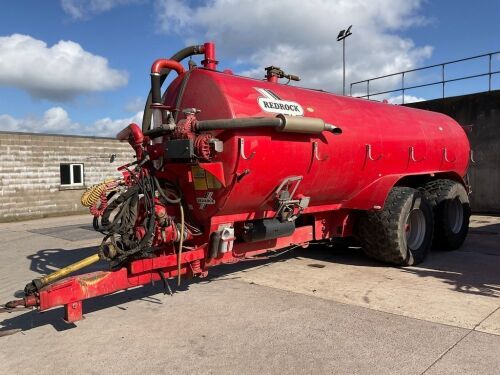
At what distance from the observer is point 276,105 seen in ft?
16.8

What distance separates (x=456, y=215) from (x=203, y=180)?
5596 mm

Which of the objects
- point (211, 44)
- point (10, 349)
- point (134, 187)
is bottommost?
point (10, 349)

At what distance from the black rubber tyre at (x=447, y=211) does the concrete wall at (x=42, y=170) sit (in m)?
13.4

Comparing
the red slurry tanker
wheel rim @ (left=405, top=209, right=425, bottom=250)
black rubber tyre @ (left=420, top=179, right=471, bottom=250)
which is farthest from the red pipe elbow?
black rubber tyre @ (left=420, top=179, right=471, bottom=250)

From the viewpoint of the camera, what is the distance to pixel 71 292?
4.23 m

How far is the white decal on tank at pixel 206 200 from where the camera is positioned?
492cm

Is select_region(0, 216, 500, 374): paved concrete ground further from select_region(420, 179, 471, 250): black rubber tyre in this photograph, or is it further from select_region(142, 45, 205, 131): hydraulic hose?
select_region(142, 45, 205, 131): hydraulic hose

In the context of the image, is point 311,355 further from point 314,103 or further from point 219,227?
point 314,103

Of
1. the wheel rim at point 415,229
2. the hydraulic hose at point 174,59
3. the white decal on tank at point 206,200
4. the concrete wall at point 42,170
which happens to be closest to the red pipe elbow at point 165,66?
the hydraulic hose at point 174,59

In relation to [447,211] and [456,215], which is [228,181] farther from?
[456,215]

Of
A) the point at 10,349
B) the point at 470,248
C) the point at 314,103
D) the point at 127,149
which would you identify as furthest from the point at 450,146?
the point at 127,149

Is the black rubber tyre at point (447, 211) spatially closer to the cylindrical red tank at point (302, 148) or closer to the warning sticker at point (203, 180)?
the cylindrical red tank at point (302, 148)

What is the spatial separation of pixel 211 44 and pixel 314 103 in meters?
1.41

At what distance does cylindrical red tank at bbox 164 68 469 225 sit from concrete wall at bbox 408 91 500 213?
6.59m
